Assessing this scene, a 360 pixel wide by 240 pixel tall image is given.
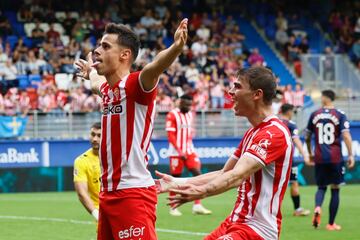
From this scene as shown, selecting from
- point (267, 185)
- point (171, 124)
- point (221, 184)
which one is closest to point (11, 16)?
point (171, 124)

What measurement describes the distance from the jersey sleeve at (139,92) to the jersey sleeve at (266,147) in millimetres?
1082

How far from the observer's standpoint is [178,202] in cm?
589

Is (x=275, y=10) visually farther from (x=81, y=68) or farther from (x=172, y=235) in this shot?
(x=81, y=68)

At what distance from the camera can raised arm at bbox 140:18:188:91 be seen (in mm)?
6688

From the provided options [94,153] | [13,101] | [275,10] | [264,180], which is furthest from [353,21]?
[264,180]

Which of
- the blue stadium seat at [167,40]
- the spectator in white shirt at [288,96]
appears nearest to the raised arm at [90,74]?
the spectator in white shirt at [288,96]

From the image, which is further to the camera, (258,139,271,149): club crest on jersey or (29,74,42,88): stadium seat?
(29,74,42,88): stadium seat

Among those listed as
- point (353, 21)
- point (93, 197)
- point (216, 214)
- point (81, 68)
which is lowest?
point (216, 214)

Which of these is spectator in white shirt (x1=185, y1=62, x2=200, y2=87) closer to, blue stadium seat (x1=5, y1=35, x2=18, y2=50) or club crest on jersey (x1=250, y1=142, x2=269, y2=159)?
blue stadium seat (x1=5, y1=35, x2=18, y2=50)

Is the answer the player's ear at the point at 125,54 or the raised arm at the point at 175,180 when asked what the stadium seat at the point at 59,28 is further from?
the raised arm at the point at 175,180

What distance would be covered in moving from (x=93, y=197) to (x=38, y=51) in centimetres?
2115

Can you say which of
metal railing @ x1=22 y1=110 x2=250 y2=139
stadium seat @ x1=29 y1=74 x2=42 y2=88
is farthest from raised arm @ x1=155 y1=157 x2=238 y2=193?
stadium seat @ x1=29 y1=74 x2=42 y2=88

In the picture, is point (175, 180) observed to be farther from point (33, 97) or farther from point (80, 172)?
point (33, 97)

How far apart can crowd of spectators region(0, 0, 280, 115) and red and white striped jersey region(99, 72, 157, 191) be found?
18827 mm
